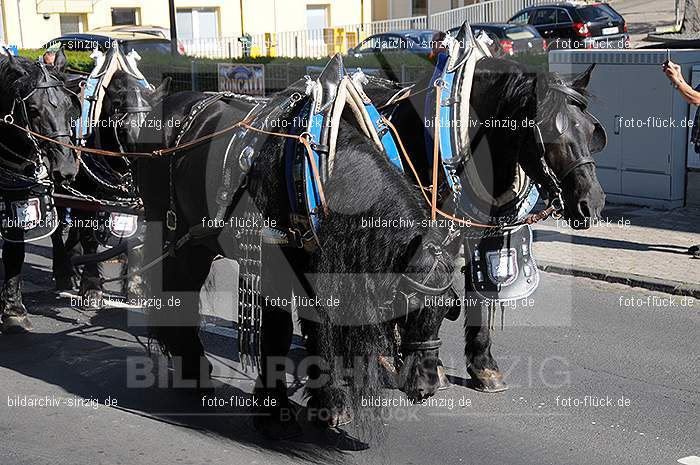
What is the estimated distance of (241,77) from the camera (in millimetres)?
20516

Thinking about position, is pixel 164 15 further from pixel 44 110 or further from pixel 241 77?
pixel 44 110

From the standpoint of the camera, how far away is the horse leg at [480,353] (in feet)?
21.0

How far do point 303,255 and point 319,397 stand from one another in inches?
36.2

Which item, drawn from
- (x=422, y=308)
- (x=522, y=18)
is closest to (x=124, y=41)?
(x=522, y=18)

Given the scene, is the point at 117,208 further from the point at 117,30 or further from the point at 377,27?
the point at 377,27

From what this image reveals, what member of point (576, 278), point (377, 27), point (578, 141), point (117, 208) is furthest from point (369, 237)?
point (377, 27)

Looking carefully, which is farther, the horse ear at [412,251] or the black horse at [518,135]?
the black horse at [518,135]

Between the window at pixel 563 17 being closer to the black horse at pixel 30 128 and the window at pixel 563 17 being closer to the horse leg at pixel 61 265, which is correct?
the horse leg at pixel 61 265

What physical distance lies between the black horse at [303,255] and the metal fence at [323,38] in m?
20.1

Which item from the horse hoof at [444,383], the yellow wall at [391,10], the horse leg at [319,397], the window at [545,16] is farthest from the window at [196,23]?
the horse leg at [319,397]

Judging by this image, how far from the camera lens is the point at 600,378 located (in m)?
6.59

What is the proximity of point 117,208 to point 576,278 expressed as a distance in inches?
179

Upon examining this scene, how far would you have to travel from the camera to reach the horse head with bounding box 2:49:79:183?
24.0 feet

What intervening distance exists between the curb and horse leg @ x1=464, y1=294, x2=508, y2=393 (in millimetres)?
2956
